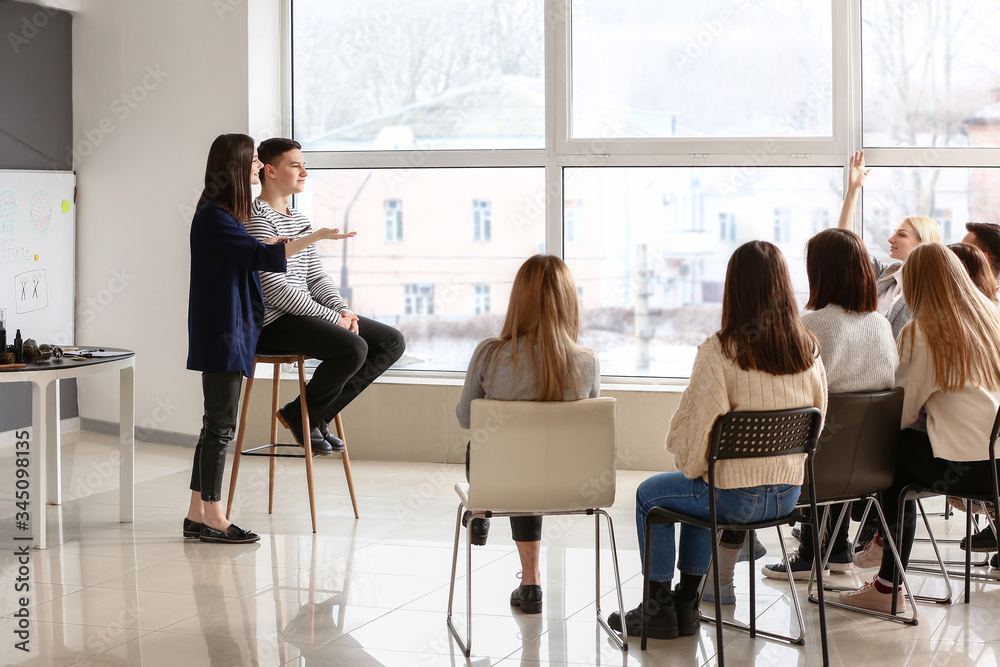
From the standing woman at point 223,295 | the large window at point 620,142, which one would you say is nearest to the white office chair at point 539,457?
the standing woman at point 223,295

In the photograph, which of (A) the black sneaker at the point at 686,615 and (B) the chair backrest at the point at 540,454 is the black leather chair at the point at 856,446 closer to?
(A) the black sneaker at the point at 686,615

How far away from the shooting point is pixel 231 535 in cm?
398

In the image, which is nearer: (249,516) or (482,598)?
(482,598)

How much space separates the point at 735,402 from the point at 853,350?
59 cm

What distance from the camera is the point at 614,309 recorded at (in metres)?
5.55

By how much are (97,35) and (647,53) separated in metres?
3.33

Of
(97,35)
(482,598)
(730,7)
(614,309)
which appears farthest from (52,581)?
(730,7)

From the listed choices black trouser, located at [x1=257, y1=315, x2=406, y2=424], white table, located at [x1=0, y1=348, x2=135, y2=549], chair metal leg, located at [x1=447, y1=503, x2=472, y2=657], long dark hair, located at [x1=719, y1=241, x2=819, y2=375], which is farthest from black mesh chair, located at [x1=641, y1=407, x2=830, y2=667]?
Answer: white table, located at [x1=0, y1=348, x2=135, y2=549]

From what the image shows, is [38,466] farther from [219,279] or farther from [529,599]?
[529,599]

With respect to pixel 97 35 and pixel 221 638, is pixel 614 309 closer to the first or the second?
pixel 221 638

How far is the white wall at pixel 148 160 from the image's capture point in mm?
5703

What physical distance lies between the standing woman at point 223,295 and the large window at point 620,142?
1.84m

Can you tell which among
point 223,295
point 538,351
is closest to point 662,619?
point 538,351

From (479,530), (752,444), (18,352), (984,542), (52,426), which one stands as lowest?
(984,542)
